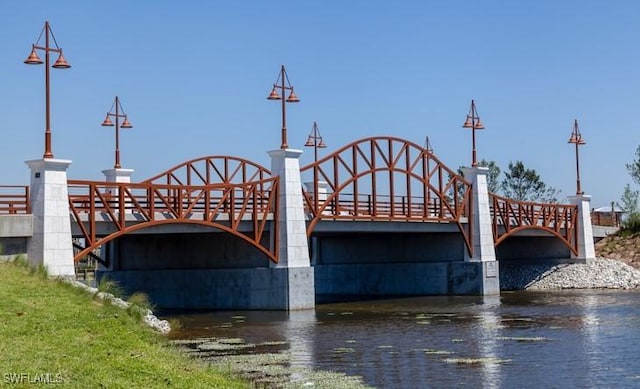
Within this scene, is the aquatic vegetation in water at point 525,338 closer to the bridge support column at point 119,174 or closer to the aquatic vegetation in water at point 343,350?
the aquatic vegetation in water at point 343,350

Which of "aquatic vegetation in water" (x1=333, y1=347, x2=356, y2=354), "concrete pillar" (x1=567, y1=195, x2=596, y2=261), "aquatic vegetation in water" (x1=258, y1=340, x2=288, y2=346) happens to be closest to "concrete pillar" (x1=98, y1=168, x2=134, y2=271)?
"aquatic vegetation in water" (x1=258, y1=340, x2=288, y2=346)

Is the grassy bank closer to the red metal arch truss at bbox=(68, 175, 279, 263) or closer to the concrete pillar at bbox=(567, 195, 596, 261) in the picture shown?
the red metal arch truss at bbox=(68, 175, 279, 263)

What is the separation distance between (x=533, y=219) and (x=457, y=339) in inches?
1957

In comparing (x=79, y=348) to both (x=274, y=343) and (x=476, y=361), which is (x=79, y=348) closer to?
(x=476, y=361)

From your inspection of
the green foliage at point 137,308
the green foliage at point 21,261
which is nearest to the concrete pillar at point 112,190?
the green foliage at point 21,261

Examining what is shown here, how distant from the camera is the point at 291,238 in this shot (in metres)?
56.6

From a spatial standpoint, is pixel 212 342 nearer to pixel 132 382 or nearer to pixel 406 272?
pixel 132 382

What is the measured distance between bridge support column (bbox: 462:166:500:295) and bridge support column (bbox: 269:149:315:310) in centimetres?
2037

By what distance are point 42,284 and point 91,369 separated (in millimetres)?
15335

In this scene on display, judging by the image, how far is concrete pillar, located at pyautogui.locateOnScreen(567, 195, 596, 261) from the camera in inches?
3548

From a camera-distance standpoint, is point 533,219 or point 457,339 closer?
point 457,339

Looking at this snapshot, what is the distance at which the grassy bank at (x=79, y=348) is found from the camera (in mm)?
19781

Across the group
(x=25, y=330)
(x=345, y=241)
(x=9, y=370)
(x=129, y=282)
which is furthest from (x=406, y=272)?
(x=9, y=370)
